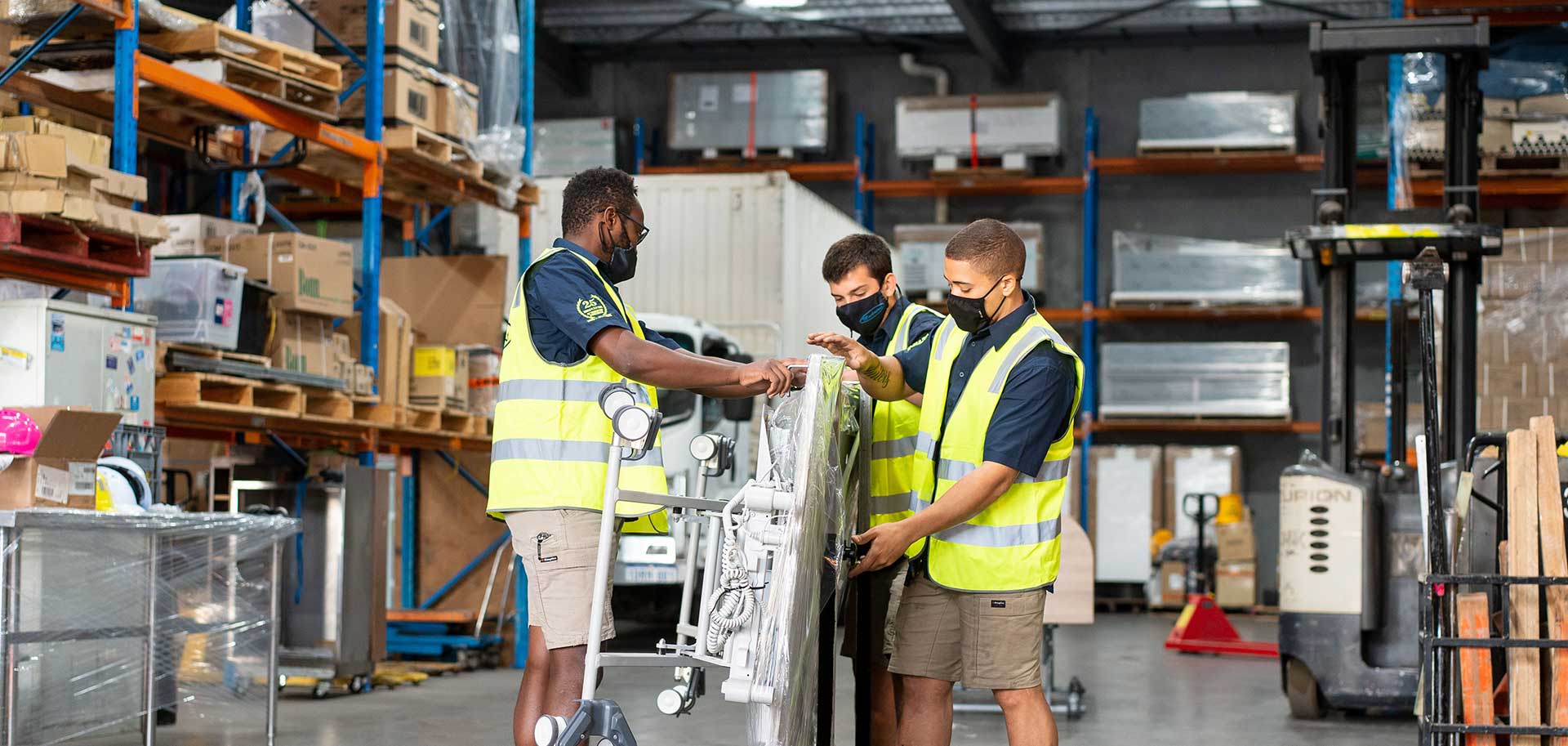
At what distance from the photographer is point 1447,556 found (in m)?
5.00

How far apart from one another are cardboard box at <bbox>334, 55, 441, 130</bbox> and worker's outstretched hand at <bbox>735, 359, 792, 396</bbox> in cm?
580

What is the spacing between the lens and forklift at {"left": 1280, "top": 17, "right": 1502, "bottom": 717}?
7203 millimetres

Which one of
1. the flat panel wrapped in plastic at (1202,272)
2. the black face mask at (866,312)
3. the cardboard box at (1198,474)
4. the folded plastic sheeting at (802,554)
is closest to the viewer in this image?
the folded plastic sheeting at (802,554)

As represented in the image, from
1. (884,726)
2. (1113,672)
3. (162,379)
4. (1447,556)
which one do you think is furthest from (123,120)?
(1113,672)

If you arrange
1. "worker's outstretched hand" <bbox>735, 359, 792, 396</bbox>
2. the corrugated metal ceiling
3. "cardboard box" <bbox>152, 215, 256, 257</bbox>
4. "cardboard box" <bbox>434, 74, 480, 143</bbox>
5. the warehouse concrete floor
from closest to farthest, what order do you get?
"worker's outstretched hand" <bbox>735, 359, 792, 396</bbox>
the warehouse concrete floor
"cardboard box" <bbox>152, 215, 256, 257</bbox>
"cardboard box" <bbox>434, 74, 480, 143</bbox>
the corrugated metal ceiling

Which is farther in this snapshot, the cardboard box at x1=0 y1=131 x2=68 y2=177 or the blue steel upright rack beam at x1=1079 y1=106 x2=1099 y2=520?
the blue steel upright rack beam at x1=1079 y1=106 x2=1099 y2=520

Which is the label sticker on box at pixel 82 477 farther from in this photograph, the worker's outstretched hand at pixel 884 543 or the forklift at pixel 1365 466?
the forklift at pixel 1365 466

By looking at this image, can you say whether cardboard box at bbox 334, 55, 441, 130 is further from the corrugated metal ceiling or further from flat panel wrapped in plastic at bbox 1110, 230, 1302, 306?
flat panel wrapped in plastic at bbox 1110, 230, 1302, 306

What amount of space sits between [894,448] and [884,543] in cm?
78

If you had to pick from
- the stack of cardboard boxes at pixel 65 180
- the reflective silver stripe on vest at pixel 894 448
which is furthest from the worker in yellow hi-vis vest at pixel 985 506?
the stack of cardboard boxes at pixel 65 180

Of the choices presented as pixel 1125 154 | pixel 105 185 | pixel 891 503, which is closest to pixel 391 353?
pixel 105 185

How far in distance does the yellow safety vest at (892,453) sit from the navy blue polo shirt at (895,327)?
0.79 ft

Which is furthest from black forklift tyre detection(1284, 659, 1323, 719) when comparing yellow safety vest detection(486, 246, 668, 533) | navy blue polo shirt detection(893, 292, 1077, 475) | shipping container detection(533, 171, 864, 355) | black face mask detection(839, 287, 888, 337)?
shipping container detection(533, 171, 864, 355)

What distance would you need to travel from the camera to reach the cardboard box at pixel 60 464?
17.1ft
